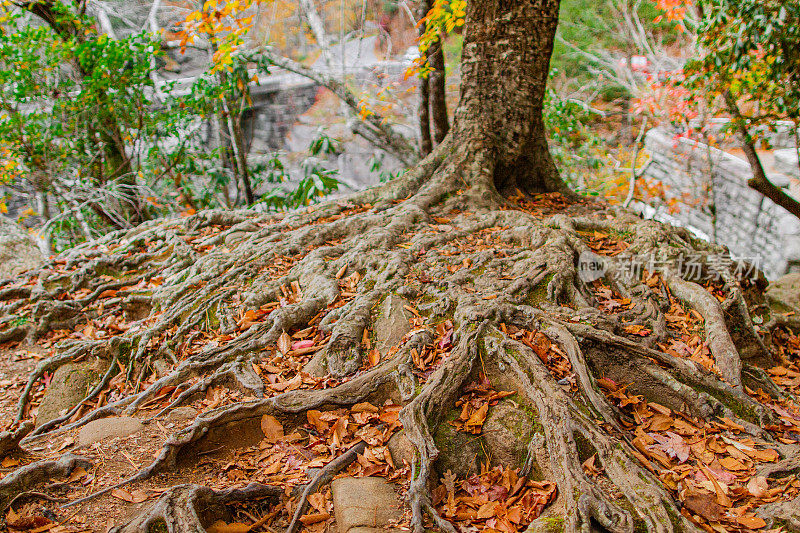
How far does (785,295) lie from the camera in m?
5.18

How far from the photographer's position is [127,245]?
4742 millimetres

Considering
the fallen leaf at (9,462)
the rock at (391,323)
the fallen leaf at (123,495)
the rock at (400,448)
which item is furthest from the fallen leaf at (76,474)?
the rock at (391,323)

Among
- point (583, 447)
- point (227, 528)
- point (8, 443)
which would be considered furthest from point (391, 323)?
point (8, 443)

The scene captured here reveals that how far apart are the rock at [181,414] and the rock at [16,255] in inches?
145

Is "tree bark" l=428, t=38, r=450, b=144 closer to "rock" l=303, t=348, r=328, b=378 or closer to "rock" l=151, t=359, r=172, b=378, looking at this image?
"rock" l=303, t=348, r=328, b=378

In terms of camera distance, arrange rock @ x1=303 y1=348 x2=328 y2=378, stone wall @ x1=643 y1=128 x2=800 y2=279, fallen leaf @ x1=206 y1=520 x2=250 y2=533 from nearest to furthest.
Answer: fallen leaf @ x1=206 y1=520 x2=250 y2=533 → rock @ x1=303 y1=348 x2=328 y2=378 → stone wall @ x1=643 y1=128 x2=800 y2=279

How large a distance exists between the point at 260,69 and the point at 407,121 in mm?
7089

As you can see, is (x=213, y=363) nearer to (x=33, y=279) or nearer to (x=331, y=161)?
(x=33, y=279)

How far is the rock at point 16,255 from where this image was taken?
5149mm

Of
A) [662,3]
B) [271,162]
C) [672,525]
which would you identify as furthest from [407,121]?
[672,525]

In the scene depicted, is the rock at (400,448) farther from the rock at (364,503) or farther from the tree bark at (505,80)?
the tree bark at (505,80)

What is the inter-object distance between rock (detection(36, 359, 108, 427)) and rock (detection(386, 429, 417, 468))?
7.40ft

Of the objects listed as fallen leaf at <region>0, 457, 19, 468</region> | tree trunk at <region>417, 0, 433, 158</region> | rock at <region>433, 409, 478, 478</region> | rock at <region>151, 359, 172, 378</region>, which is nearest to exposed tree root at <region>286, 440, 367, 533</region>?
rock at <region>433, 409, 478, 478</region>

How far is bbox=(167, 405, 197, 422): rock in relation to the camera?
257 cm
